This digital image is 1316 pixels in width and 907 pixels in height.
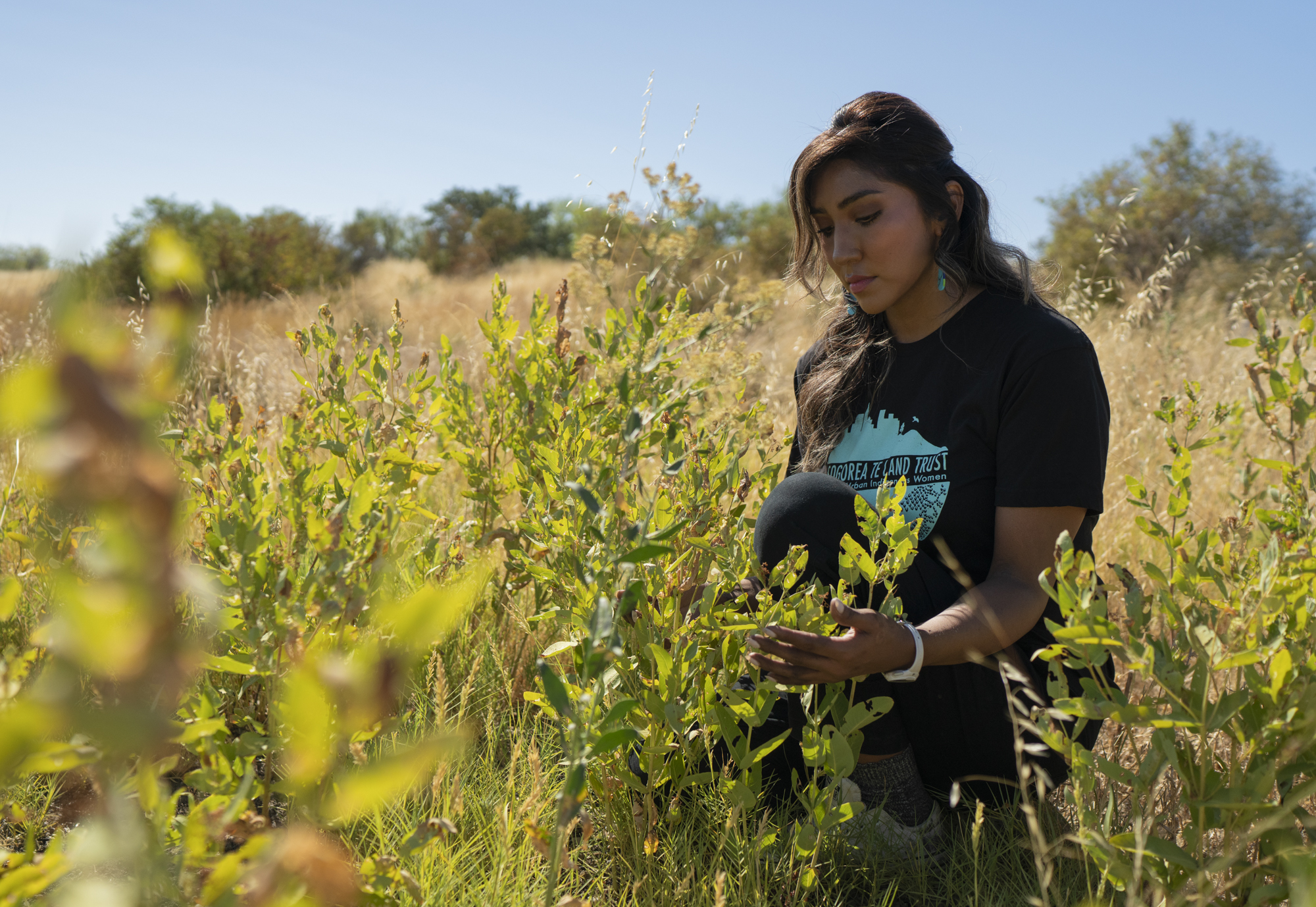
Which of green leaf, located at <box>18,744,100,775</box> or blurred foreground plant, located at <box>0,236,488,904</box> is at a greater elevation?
blurred foreground plant, located at <box>0,236,488,904</box>

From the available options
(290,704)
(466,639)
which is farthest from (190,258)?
(466,639)

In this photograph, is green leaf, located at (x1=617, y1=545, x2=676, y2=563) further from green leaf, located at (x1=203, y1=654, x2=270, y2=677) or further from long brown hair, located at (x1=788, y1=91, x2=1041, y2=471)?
long brown hair, located at (x1=788, y1=91, x2=1041, y2=471)

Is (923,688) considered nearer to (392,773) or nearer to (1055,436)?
(1055,436)

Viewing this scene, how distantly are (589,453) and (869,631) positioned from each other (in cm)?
60

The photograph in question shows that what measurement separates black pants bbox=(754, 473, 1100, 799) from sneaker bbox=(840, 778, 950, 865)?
108mm

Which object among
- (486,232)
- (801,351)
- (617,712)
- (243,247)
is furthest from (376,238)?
(617,712)

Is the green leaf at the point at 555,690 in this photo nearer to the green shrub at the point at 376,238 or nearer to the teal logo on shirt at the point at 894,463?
the teal logo on shirt at the point at 894,463

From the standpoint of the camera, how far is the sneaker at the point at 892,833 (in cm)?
151

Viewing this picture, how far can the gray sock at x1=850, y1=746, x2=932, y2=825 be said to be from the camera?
5.43 ft

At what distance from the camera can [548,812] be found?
152 cm

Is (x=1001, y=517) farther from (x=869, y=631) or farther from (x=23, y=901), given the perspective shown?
(x=23, y=901)

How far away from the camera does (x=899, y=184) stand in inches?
77.8

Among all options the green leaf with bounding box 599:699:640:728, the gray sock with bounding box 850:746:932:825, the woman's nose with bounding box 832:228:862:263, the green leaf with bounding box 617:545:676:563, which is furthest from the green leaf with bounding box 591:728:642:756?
the woman's nose with bounding box 832:228:862:263

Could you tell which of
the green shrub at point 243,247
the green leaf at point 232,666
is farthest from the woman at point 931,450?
the green shrub at point 243,247
